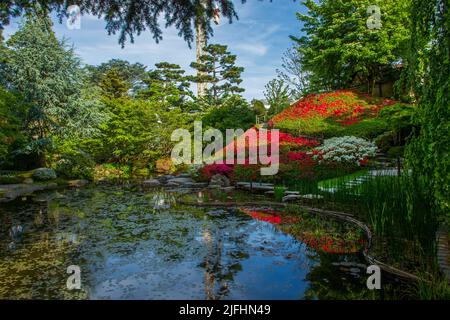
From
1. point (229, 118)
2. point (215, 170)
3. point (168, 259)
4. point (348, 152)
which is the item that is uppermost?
point (229, 118)

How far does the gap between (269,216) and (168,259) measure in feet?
13.5

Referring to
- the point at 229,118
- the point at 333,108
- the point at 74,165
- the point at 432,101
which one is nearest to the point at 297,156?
the point at 333,108

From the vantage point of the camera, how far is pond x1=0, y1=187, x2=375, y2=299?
4.57 m

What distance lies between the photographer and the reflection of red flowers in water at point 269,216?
8.71m

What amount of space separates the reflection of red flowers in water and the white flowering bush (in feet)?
15.3

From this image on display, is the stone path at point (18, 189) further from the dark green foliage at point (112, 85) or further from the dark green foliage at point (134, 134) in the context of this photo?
the dark green foliage at point (112, 85)

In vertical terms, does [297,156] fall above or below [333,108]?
below

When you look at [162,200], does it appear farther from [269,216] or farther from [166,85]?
[166,85]

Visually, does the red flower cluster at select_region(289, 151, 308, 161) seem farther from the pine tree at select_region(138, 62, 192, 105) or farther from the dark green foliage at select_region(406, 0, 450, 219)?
the pine tree at select_region(138, 62, 192, 105)

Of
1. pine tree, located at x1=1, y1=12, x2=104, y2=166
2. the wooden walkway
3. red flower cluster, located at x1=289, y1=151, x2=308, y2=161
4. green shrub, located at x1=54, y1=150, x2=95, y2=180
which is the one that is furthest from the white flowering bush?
pine tree, located at x1=1, y1=12, x2=104, y2=166

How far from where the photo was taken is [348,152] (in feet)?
43.4

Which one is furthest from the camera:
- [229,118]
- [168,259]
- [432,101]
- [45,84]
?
[229,118]

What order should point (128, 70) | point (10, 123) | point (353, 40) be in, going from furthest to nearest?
point (128, 70) → point (353, 40) → point (10, 123)
